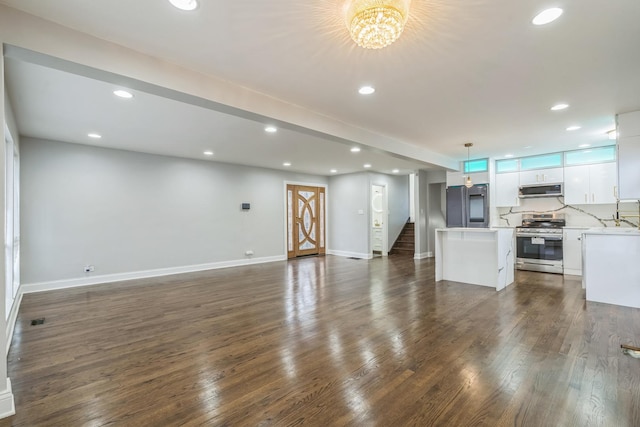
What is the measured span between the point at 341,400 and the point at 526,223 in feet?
21.3

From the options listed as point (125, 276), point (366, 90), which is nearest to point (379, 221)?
point (366, 90)

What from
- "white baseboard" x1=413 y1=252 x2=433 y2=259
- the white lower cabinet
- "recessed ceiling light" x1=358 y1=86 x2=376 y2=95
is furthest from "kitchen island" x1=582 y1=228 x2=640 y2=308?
"white baseboard" x1=413 y1=252 x2=433 y2=259

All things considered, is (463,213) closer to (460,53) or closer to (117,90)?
(460,53)

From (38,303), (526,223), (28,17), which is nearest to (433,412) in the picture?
(28,17)

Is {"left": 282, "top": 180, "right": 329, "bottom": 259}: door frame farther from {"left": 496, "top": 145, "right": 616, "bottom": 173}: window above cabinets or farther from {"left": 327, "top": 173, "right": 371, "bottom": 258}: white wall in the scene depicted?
{"left": 496, "top": 145, "right": 616, "bottom": 173}: window above cabinets

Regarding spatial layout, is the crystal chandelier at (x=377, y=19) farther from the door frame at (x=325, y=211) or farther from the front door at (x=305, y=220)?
the front door at (x=305, y=220)

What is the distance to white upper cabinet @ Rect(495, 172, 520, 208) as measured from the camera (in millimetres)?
6668

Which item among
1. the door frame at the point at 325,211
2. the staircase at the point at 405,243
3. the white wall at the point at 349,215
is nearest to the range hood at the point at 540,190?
the staircase at the point at 405,243

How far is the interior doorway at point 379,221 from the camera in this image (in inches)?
358

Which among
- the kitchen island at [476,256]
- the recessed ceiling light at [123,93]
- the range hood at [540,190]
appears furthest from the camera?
the range hood at [540,190]

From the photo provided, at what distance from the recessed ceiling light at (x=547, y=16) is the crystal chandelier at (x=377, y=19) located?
100 cm

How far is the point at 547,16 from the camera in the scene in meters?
1.96

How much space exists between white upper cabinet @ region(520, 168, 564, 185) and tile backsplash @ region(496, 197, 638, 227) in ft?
1.38

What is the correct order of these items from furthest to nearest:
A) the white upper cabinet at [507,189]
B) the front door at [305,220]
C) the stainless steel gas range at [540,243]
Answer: the front door at [305,220], the white upper cabinet at [507,189], the stainless steel gas range at [540,243]
